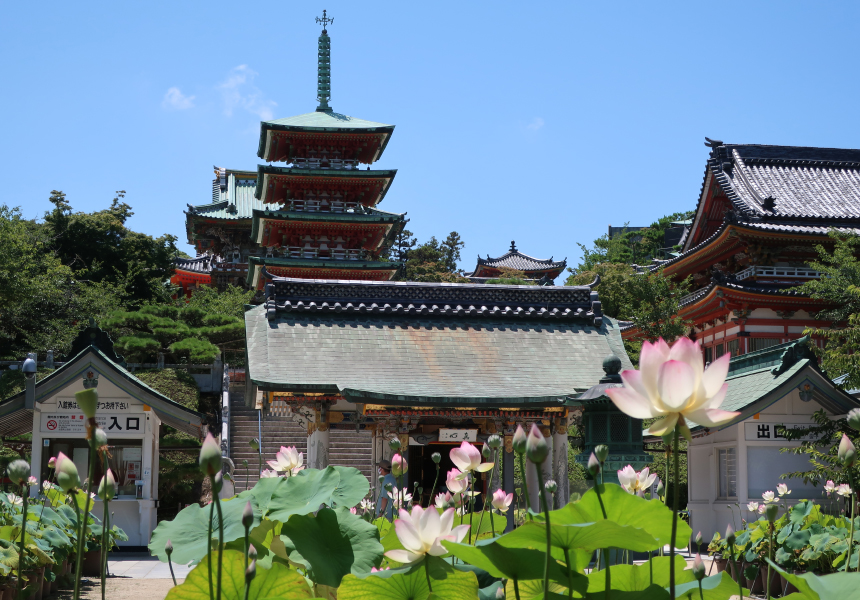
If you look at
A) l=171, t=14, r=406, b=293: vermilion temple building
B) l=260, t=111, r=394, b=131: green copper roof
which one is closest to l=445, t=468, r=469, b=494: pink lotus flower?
A: l=171, t=14, r=406, b=293: vermilion temple building

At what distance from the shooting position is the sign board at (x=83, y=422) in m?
12.5

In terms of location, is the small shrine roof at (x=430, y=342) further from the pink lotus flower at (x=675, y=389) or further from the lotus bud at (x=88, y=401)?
the pink lotus flower at (x=675, y=389)

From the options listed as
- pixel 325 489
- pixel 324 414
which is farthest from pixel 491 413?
pixel 325 489

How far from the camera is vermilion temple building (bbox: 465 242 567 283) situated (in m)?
46.1

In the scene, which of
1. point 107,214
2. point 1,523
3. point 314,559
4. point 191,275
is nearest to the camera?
point 314,559

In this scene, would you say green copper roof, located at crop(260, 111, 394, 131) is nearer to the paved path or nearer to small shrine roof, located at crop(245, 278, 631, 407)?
small shrine roof, located at crop(245, 278, 631, 407)

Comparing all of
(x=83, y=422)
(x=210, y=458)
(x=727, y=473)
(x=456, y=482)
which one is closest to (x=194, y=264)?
(x=83, y=422)

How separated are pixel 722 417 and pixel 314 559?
1211 millimetres

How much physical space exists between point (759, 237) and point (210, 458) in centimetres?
2353

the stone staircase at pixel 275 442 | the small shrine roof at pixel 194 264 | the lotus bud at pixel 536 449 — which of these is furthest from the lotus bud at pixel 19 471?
the small shrine roof at pixel 194 264

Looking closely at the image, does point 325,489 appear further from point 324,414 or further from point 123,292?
point 123,292

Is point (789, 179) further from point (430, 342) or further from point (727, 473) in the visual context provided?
point (430, 342)

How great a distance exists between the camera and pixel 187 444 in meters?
17.3

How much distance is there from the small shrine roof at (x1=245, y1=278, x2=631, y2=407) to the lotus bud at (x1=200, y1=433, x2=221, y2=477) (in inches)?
369
